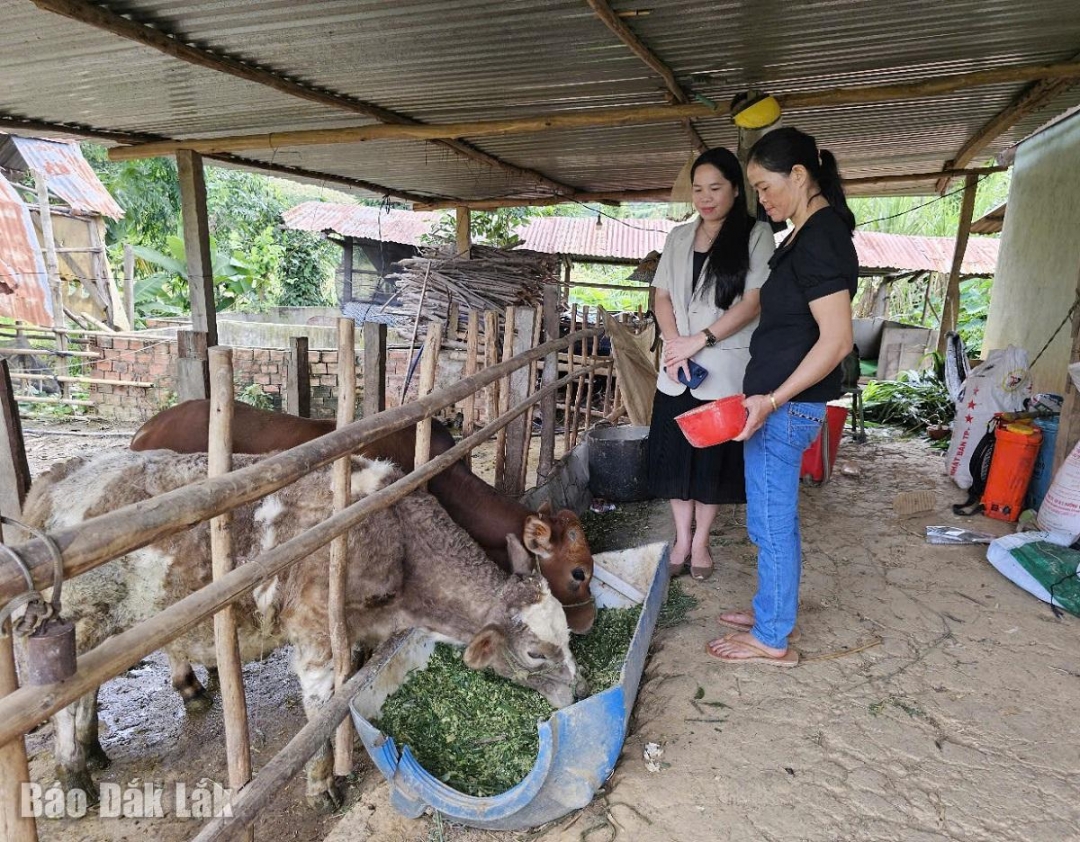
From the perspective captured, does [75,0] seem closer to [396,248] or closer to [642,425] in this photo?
[642,425]

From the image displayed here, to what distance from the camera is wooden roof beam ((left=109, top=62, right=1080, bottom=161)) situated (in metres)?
4.88

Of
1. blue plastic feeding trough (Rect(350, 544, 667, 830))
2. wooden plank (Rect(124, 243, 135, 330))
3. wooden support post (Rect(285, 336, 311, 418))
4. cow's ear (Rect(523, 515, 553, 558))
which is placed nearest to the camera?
blue plastic feeding trough (Rect(350, 544, 667, 830))

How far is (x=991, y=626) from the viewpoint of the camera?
347 centimetres

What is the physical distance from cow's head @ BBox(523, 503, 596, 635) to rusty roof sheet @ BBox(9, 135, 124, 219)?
50.9 ft

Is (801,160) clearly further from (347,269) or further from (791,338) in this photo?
(347,269)

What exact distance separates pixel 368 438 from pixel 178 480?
116 cm

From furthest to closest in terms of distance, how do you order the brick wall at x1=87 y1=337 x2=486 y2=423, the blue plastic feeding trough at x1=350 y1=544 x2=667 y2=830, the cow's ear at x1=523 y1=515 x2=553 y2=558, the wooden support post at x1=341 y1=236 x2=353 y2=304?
1. the wooden support post at x1=341 y1=236 x2=353 y2=304
2. the brick wall at x1=87 y1=337 x2=486 y2=423
3. the cow's ear at x1=523 y1=515 x2=553 y2=558
4. the blue plastic feeding trough at x1=350 y1=544 x2=667 y2=830

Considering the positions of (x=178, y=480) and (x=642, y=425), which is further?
(x=642, y=425)

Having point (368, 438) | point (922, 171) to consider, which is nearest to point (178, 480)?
point (368, 438)

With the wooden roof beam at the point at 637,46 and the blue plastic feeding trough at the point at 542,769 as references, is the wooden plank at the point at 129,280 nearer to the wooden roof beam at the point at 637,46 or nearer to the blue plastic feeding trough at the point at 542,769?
the wooden roof beam at the point at 637,46

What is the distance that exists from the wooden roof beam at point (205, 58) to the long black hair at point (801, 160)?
368 cm

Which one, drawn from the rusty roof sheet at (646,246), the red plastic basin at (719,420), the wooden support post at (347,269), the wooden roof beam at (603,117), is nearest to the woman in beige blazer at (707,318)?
the red plastic basin at (719,420)

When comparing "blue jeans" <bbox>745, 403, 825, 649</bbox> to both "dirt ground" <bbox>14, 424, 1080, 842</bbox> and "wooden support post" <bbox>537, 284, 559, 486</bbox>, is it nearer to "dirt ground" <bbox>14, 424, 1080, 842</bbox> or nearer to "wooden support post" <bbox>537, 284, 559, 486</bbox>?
"dirt ground" <bbox>14, 424, 1080, 842</bbox>

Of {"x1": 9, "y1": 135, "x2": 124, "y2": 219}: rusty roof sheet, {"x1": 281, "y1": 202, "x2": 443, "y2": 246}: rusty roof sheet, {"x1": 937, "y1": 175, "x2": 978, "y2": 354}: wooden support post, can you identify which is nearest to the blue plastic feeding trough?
{"x1": 937, "y1": 175, "x2": 978, "y2": 354}: wooden support post
